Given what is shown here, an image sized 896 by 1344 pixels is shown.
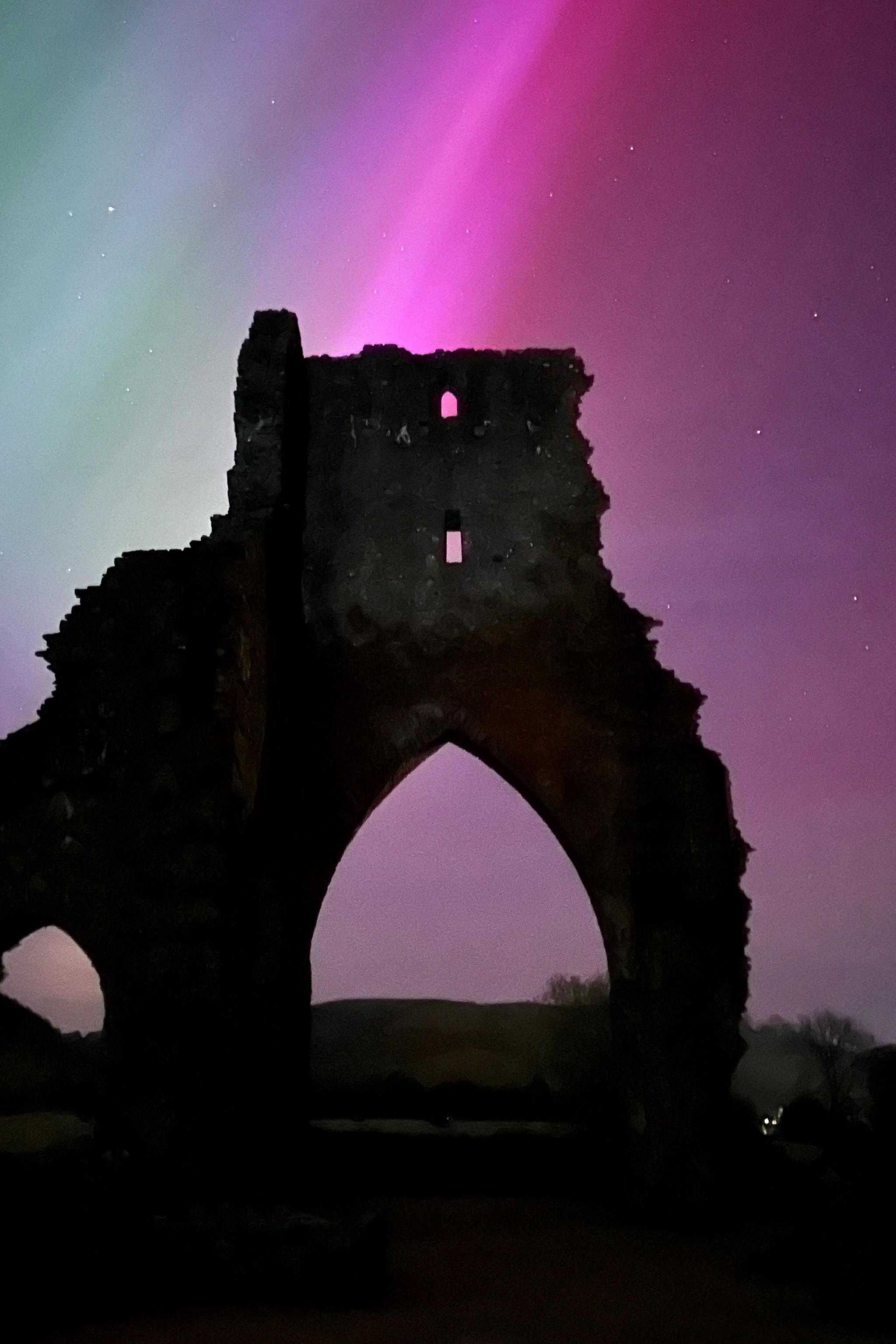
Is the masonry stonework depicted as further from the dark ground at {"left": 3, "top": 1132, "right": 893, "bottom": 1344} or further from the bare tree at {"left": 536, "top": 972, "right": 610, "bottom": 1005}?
the bare tree at {"left": 536, "top": 972, "right": 610, "bottom": 1005}

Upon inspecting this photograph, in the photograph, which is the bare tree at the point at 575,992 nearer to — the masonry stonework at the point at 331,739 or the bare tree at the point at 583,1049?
the bare tree at the point at 583,1049

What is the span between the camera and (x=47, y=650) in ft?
30.5

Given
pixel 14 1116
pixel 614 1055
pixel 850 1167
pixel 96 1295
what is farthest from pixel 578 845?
pixel 14 1116

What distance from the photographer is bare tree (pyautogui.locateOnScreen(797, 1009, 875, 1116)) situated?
65.1ft

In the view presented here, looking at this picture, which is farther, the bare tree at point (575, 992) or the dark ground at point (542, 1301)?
the bare tree at point (575, 992)

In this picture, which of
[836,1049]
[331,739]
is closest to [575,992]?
[836,1049]

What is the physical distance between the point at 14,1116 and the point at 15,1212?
863 centimetres

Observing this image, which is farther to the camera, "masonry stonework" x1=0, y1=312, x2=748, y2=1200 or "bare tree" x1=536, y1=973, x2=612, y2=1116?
"bare tree" x1=536, y1=973, x2=612, y2=1116

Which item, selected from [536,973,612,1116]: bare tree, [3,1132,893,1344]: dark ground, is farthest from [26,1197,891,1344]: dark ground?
[536,973,612,1116]: bare tree

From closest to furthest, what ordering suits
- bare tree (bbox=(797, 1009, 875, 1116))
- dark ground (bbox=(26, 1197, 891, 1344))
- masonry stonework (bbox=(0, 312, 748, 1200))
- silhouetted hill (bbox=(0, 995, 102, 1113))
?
dark ground (bbox=(26, 1197, 891, 1344)) → masonry stonework (bbox=(0, 312, 748, 1200)) → silhouetted hill (bbox=(0, 995, 102, 1113)) → bare tree (bbox=(797, 1009, 875, 1116))

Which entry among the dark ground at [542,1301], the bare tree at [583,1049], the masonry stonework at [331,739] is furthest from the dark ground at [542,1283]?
the bare tree at [583,1049]

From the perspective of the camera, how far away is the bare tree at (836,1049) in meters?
19.8

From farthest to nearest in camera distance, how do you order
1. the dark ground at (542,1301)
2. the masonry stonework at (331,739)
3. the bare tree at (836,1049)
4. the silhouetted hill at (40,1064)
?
the bare tree at (836,1049), the silhouetted hill at (40,1064), the masonry stonework at (331,739), the dark ground at (542,1301)

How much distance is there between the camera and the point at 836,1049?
2516cm
